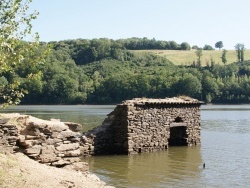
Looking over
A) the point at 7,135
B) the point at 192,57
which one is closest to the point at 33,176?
the point at 7,135

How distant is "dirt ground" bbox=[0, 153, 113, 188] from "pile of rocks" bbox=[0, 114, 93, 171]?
18.7 inches

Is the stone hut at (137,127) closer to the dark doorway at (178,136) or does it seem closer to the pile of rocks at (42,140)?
the dark doorway at (178,136)

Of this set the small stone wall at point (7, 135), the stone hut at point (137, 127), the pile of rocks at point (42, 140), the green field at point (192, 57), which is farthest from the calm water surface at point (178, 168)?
the green field at point (192, 57)

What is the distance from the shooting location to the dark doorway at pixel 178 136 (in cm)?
3266

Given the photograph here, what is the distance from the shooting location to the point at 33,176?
43.1 ft

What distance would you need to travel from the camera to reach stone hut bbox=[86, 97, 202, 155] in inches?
1083

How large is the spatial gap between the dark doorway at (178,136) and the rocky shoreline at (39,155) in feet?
54.9

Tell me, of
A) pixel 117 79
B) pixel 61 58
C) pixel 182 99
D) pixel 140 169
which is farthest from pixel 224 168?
pixel 61 58

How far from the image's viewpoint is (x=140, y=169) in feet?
75.9

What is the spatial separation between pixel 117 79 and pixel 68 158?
119 meters

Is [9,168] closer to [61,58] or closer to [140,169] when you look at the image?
[140,169]

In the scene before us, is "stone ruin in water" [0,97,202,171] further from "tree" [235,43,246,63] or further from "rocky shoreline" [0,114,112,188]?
"tree" [235,43,246,63]

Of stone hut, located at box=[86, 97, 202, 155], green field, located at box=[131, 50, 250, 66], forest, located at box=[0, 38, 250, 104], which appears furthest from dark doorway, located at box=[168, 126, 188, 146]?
green field, located at box=[131, 50, 250, 66]

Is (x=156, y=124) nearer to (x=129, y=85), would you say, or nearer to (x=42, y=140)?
(x=42, y=140)
